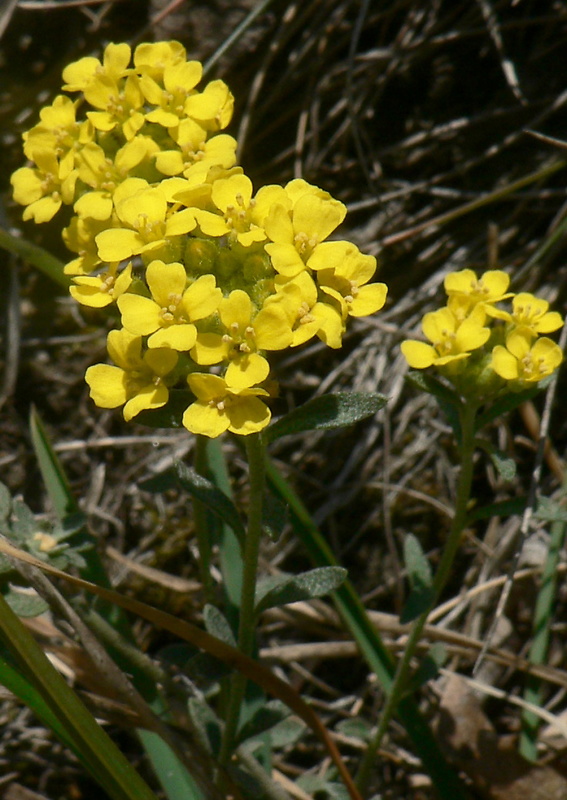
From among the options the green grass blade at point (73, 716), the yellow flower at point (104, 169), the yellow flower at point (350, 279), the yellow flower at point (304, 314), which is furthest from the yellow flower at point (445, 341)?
the green grass blade at point (73, 716)

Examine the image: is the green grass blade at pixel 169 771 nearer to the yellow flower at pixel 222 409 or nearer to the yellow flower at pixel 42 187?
the yellow flower at pixel 222 409

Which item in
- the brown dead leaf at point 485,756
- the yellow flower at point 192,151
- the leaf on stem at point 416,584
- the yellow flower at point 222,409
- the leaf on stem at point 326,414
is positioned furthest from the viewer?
the brown dead leaf at point 485,756

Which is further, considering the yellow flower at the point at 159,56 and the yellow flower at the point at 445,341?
the yellow flower at the point at 159,56

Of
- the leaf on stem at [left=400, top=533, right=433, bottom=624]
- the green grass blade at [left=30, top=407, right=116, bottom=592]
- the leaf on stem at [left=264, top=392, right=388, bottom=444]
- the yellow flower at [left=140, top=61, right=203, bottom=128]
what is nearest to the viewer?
the leaf on stem at [left=264, top=392, right=388, bottom=444]

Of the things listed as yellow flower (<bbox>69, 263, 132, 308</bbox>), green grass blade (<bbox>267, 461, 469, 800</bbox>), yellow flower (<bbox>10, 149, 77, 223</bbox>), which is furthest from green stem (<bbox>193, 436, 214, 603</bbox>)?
yellow flower (<bbox>10, 149, 77, 223</bbox>)

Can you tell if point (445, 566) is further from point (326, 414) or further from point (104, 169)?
point (104, 169)

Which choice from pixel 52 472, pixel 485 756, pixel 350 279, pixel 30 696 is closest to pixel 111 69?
pixel 350 279

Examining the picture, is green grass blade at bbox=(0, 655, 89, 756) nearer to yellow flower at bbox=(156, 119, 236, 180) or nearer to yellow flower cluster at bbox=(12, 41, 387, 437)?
yellow flower cluster at bbox=(12, 41, 387, 437)
